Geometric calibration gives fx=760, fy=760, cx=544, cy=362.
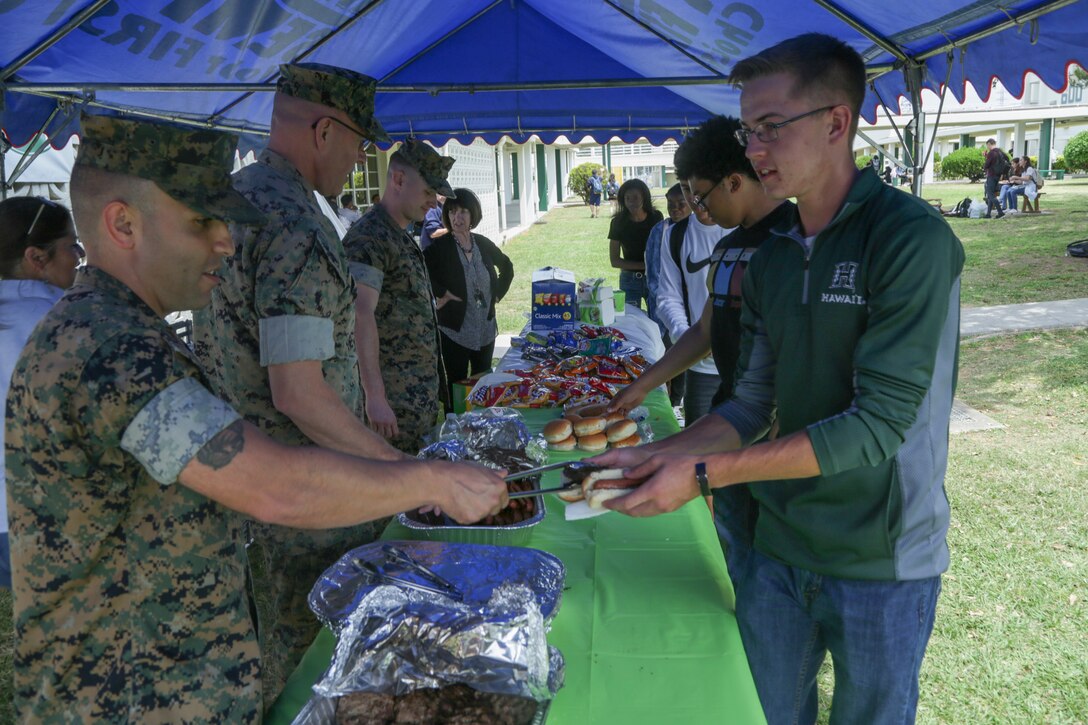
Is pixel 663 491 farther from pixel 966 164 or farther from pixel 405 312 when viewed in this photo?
pixel 966 164

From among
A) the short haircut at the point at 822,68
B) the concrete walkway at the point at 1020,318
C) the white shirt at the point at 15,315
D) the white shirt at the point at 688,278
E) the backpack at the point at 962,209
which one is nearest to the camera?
the short haircut at the point at 822,68

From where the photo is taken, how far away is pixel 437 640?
1.23m

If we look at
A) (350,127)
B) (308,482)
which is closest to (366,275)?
(350,127)

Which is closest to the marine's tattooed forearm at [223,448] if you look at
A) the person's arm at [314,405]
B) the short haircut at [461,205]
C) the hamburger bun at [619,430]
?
the person's arm at [314,405]

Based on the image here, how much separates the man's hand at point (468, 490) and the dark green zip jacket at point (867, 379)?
2.04 ft

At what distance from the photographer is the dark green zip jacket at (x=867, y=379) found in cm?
140

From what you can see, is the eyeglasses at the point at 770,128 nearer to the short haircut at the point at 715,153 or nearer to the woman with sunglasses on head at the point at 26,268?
the short haircut at the point at 715,153

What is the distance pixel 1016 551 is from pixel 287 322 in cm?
376

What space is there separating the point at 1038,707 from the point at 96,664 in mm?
2982

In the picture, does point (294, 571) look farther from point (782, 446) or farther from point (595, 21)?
point (595, 21)

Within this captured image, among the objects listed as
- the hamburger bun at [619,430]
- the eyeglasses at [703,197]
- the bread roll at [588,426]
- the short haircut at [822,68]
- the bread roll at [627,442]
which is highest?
the short haircut at [822,68]

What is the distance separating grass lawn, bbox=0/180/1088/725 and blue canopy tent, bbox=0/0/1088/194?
1.96m

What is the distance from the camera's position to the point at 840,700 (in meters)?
1.65

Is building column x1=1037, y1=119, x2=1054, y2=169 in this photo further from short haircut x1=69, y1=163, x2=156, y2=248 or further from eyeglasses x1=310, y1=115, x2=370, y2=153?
short haircut x1=69, y1=163, x2=156, y2=248
